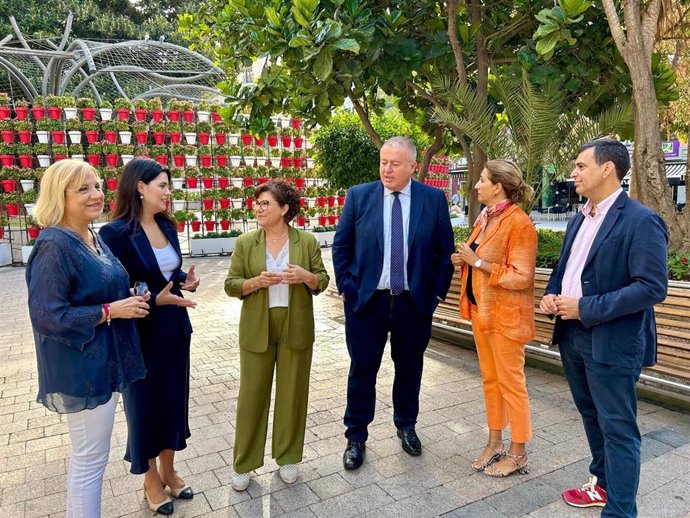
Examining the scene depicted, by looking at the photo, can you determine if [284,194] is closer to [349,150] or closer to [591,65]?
[591,65]

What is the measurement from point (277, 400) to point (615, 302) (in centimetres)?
194

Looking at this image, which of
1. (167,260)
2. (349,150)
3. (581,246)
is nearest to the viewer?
(581,246)

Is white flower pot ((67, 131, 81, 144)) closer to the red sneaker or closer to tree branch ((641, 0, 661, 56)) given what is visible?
tree branch ((641, 0, 661, 56))

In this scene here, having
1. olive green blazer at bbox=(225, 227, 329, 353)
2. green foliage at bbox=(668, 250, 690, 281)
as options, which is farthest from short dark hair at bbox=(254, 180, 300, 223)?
green foliage at bbox=(668, 250, 690, 281)

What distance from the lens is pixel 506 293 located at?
3.15 meters

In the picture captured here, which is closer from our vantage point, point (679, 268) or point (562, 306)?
point (562, 306)

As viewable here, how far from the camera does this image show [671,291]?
4035 mm


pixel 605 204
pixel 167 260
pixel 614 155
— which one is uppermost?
pixel 614 155

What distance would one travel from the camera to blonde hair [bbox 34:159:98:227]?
2299 millimetres

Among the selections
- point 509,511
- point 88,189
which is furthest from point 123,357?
point 509,511

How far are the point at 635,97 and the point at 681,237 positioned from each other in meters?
1.45

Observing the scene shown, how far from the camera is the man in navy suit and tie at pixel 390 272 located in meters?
3.35

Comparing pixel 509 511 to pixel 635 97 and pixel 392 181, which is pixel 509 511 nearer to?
pixel 392 181

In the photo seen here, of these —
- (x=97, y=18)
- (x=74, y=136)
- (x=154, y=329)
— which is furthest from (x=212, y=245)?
(x=97, y=18)
